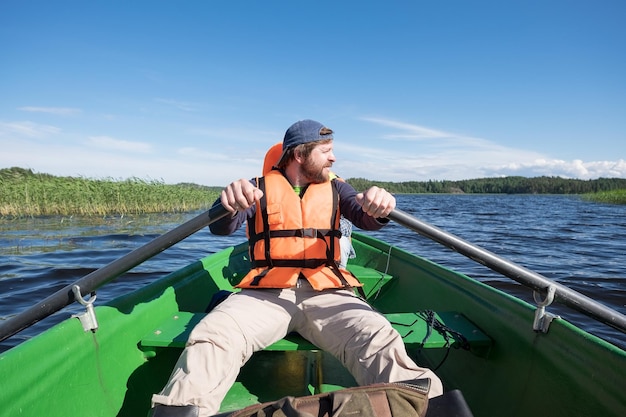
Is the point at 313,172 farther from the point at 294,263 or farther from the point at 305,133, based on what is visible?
the point at 294,263

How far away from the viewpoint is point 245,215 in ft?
7.63

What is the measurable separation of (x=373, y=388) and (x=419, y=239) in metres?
10.9

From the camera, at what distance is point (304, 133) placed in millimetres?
2404

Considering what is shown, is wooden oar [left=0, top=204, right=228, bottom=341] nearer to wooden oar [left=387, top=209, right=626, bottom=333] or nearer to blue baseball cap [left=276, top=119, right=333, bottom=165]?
blue baseball cap [left=276, top=119, right=333, bottom=165]

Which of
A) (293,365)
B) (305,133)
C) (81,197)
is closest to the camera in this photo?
(305,133)

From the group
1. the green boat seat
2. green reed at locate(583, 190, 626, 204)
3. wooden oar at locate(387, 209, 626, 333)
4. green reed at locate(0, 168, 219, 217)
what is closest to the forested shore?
green reed at locate(0, 168, 219, 217)

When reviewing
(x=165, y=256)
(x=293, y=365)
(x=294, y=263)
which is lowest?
→ (x=165, y=256)

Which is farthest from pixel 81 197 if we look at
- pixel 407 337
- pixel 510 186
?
pixel 510 186

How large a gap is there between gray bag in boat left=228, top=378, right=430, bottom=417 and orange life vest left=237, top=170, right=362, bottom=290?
0.97 m

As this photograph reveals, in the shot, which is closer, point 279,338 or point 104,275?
point 104,275

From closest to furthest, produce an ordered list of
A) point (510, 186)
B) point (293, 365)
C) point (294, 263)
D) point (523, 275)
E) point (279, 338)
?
point (523, 275), point (279, 338), point (294, 263), point (293, 365), point (510, 186)

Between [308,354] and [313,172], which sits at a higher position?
[313,172]

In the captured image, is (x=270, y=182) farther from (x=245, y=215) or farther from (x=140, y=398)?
(x=140, y=398)

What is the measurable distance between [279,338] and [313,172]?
40.4 inches
